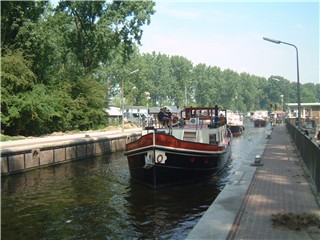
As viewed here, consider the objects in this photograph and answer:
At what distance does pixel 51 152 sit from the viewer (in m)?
24.2

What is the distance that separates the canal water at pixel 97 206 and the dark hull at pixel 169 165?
1.33 feet

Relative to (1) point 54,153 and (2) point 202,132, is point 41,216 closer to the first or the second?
(2) point 202,132

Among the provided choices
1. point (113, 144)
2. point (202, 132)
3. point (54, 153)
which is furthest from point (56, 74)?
point (202, 132)

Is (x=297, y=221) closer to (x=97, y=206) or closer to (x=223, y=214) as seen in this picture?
(x=223, y=214)

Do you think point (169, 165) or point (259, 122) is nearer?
point (169, 165)

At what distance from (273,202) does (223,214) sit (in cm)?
199

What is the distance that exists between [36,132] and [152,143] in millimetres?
24190

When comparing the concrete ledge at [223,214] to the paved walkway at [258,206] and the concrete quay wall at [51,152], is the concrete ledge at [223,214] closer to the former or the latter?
the paved walkway at [258,206]

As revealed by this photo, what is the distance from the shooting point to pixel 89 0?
3900 centimetres

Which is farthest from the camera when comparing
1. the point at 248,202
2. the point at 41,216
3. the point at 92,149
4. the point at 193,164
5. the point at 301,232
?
the point at 92,149

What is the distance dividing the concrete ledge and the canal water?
1314 millimetres

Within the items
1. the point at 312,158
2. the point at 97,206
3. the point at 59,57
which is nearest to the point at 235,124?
the point at 59,57

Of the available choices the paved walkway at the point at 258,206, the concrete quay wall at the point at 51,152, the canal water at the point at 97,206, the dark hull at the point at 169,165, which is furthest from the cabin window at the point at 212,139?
the concrete quay wall at the point at 51,152

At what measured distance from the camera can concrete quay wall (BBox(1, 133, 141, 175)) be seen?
20500 mm
